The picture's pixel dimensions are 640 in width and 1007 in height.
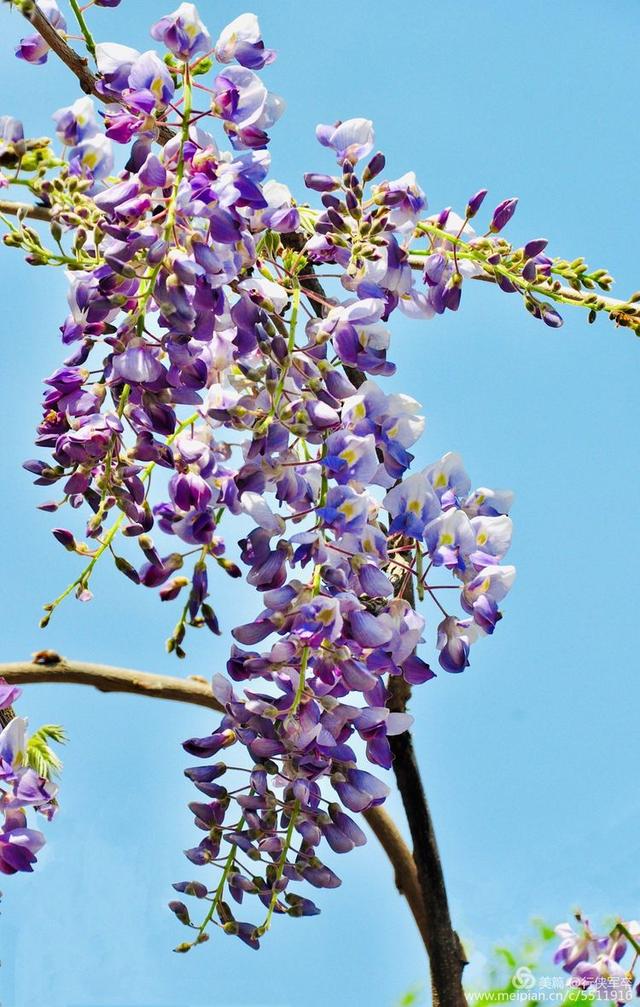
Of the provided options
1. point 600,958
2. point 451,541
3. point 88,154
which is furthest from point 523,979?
point 88,154

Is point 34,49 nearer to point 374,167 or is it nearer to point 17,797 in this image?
point 374,167

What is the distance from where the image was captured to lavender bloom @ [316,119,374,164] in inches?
45.4

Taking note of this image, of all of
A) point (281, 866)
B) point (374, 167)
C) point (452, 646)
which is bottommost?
point (281, 866)

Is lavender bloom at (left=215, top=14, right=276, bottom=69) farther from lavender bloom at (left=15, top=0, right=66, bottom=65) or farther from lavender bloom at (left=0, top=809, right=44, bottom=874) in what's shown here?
lavender bloom at (left=0, top=809, right=44, bottom=874)

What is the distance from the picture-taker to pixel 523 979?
2.37 meters

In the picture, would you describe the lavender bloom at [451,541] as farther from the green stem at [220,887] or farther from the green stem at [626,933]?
the green stem at [626,933]

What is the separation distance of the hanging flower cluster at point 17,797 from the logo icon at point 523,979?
4.75 ft

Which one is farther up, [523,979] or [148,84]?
[148,84]

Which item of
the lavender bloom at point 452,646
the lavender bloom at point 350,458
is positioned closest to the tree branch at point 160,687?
the lavender bloom at point 452,646

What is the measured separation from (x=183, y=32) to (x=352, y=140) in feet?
0.79

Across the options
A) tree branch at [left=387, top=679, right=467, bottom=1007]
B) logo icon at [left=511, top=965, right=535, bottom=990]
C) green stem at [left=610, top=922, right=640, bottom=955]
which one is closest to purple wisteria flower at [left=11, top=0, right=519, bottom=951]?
tree branch at [left=387, top=679, right=467, bottom=1007]

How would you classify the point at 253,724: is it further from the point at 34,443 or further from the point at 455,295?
the point at 455,295

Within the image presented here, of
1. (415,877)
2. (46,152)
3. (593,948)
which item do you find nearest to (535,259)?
(46,152)

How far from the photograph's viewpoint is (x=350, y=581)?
999mm
